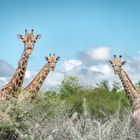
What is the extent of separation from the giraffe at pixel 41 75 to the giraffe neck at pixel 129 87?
10.8 feet

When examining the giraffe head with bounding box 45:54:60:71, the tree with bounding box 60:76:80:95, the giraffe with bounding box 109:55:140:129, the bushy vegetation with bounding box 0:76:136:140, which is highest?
the tree with bounding box 60:76:80:95

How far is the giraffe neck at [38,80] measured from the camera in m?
17.4

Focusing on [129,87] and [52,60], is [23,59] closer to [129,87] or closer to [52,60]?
[52,60]

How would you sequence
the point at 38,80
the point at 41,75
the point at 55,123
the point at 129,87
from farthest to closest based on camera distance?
the point at 129,87 → the point at 41,75 → the point at 38,80 → the point at 55,123

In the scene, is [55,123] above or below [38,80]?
below

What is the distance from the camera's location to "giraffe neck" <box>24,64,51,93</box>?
1736 centimetres

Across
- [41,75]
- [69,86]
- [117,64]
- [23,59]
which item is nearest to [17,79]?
[23,59]

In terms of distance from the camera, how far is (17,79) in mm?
16688

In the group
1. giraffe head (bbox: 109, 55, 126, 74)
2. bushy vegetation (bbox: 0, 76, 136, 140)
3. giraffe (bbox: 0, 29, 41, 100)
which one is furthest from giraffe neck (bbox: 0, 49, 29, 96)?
giraffe head (bbox: 109, 55, 126, 74)

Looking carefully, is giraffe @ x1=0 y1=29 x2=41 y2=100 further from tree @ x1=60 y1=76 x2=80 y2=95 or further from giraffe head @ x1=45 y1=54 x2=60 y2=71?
tree @ x1=60 y1=76 x2=80 y2=95

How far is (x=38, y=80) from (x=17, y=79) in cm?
138

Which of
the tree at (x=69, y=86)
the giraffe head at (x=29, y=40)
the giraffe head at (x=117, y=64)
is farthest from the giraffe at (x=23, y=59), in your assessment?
the tree at (x=69, y=86)

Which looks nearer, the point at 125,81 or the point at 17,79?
the point at 17,79

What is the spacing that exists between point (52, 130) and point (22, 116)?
2.53 meters
